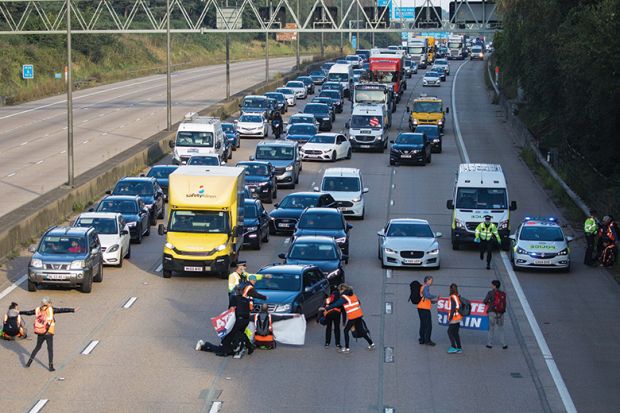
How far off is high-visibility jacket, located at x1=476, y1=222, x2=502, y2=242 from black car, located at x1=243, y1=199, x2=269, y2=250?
6202 mm

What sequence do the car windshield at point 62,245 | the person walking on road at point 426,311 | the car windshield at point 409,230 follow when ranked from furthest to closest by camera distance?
the car windshield at point 409,230 < the car windshield at point 62,245 < the person walking on road at point 426,311

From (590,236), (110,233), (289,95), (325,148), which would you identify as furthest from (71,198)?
(289,95)

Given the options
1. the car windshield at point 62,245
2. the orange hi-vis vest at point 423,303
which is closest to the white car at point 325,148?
the car windshield at point 62,245

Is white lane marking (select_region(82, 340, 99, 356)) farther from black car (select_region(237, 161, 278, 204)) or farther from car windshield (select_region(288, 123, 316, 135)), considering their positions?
car windshield (select_region(288, 123, 316, 135))

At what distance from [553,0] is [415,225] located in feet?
79.2

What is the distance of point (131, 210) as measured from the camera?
3772cm

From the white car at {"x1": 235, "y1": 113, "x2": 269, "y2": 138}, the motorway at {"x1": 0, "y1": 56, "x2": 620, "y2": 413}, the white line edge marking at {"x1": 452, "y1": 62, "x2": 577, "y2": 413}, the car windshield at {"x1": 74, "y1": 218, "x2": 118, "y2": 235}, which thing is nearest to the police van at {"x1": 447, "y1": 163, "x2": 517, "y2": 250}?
the motorway at {"x1": 0, "y1": 56, "x2": 620, "y2": 413}

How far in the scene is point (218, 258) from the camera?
31719mm

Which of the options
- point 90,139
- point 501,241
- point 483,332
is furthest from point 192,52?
point 483,332

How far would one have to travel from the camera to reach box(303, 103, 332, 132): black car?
71.4 metres

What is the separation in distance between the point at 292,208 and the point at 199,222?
766 centimetres

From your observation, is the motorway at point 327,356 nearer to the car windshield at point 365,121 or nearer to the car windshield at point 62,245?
the car windshield at point 62,245

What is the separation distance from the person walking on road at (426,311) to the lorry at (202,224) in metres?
8.13

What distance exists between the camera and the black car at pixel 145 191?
40812 mm
